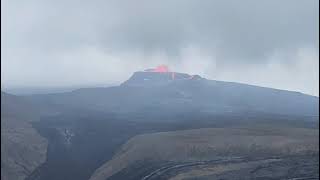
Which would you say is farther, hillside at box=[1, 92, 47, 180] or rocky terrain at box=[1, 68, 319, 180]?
rocky terrain at box=[1, 68, 319, 180]

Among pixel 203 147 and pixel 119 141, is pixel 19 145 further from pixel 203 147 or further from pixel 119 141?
pixel 203 147

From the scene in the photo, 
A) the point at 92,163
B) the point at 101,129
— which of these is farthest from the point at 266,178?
the point at 101,129

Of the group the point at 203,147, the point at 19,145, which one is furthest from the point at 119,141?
the point at 203,147

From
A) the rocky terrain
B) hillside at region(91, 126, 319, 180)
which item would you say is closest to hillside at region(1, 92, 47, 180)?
the rocky terrain

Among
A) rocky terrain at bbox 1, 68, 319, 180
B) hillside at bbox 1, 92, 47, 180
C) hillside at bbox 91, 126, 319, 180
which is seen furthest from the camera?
hillside at bbox 91, 126, 319, 180

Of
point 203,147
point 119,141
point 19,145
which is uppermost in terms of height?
point 203,147

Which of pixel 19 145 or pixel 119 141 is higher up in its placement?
pixel 19 145

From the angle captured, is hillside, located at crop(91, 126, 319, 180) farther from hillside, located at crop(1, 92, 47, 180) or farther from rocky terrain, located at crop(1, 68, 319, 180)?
hillside, located at crop(1, 92, 47, 180)

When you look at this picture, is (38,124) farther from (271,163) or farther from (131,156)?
(271,163)

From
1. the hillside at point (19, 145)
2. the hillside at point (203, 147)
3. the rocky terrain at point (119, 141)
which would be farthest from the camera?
the hillside at point (203, 147)

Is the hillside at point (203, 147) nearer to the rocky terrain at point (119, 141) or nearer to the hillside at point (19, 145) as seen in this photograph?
the rocky terrain at point (119, 141)

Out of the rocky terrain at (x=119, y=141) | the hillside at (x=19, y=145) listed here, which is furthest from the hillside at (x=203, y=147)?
the hillside at (x=19, y=145)
